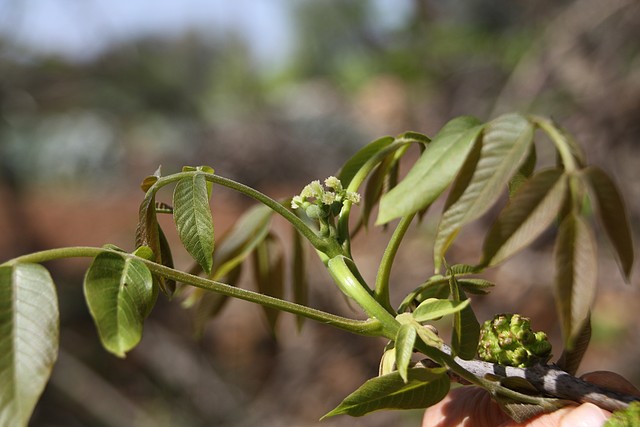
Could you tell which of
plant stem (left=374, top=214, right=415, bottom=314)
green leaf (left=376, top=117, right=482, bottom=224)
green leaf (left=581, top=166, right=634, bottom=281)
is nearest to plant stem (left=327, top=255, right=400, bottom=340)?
plant stem (left=374, top=214, right=415, bottom=314)

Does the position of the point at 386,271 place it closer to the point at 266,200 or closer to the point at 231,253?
the point at 266,200

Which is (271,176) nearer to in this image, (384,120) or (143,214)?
(384,120)

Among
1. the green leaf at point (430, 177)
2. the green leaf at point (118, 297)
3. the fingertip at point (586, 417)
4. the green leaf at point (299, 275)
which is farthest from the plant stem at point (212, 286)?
the green leaf at point (299, 275)

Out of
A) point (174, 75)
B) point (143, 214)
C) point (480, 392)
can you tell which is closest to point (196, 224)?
point (143, 214)

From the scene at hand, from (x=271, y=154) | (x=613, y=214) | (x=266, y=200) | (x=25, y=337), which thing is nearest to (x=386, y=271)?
(x=266, y=200)

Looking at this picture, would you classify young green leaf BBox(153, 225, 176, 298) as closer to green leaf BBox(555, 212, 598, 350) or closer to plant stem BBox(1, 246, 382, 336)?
plant stem BBox(1, 246, 382, 336)

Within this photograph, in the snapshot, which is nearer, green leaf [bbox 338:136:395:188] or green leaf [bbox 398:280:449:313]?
green leaf [bbox 398:280:449:313]

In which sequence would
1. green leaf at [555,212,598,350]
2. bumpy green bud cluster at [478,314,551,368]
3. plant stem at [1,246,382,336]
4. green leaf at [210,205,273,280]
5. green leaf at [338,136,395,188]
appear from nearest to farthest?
green leaf at [555,212,598,350]
plant stem at [1,246,382,336]
bumpy green bud cluster at [478,314,551,368]
green leaf at [338,136,395,188]
green leaf at [210,205,273,280]
